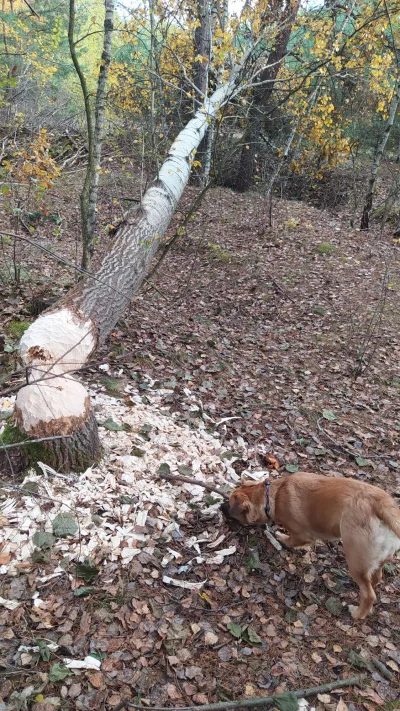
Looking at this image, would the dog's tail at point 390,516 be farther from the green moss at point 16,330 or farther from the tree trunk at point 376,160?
the tree trunk at point 376,160

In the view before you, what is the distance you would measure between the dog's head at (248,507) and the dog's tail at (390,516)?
926 millimetres

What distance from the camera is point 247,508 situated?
11.2 feet

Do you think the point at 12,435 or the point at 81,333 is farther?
the point at 81,333

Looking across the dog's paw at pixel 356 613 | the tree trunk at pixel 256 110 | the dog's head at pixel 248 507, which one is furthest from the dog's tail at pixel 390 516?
the tree trunk at pixel 256 110

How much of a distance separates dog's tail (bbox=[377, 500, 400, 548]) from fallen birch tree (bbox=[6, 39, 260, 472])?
2237mm

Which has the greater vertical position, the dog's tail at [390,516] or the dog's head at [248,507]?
the dog's tail at [390,516]

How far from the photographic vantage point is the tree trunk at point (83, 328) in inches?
130

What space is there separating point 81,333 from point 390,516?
130 inches

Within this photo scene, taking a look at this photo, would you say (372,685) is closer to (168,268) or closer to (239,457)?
(239,457)

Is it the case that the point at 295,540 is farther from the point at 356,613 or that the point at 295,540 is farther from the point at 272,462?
the point at 272,462

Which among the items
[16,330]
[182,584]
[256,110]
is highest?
[256,110]

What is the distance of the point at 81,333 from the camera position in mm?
4355

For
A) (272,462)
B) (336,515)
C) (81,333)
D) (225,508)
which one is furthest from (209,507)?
(81,333)

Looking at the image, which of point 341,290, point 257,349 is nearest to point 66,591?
point 257,349
